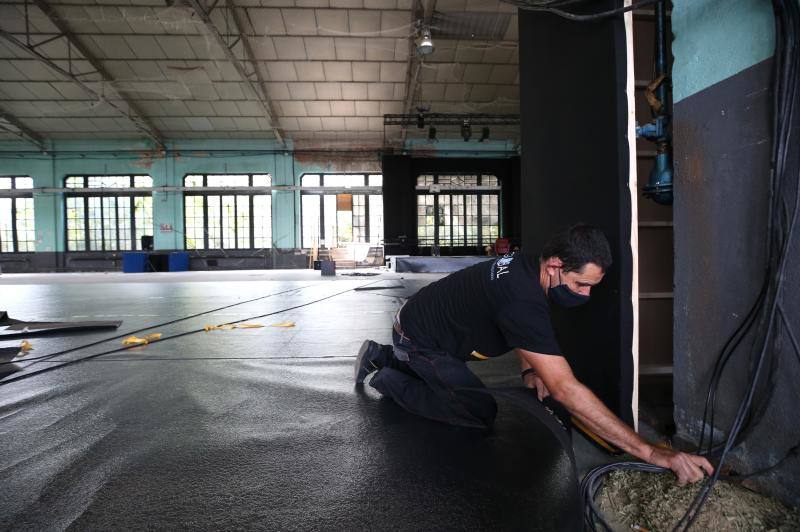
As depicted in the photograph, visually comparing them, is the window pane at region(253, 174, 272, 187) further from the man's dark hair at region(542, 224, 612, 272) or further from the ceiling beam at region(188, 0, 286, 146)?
the man's dark hair at region(542, 224, 612, 272)

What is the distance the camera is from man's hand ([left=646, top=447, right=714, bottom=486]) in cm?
129

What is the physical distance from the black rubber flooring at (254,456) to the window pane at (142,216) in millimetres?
15634

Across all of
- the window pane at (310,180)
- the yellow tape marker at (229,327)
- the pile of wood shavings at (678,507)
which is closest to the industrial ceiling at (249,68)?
the window pane at (310,180)

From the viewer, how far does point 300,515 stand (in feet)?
4.28

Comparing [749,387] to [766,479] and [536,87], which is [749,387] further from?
[536,87]

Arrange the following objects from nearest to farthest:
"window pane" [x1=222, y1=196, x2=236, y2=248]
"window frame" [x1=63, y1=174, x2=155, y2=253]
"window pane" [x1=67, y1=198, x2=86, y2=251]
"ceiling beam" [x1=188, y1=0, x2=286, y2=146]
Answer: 1. "ceiling beam" [x1=188, y1=0, x2=286, y2=146]
2. "window frame" [x1=63, y1=174, x2=155, y2=253]
3. "window pane" [x1=67, y1=198, x2=86, y2=251]
4. "window pane" [x1=222, y1=196, x2=236, y2=248]

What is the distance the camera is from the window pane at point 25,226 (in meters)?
16.7

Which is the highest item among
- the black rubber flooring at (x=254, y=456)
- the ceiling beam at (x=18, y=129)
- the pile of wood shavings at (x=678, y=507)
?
the ceiling beam at (x=18, y=129)

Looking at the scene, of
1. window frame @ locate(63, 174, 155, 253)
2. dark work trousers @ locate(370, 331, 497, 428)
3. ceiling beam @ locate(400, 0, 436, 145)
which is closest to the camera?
dark work trousers @ locate(370, 331, 497, 428)

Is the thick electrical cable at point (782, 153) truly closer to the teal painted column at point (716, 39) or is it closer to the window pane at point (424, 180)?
the teal painted column at point (716, 39)

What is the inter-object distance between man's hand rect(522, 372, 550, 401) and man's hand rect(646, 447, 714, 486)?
0.60m

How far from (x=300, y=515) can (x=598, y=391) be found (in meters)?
1.32

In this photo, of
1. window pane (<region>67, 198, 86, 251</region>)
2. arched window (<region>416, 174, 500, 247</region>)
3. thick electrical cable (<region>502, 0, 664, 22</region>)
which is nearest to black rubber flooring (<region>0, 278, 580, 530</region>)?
thick electrical cable (<region>502, 0, 664, 22</region>)

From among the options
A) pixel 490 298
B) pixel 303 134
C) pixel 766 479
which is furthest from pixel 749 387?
pixel 303 134
